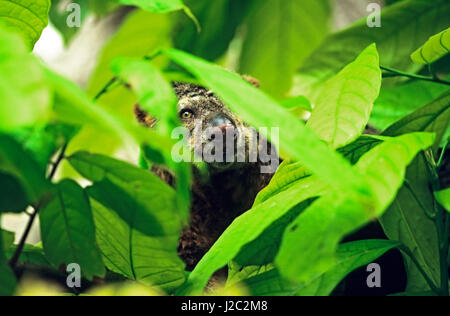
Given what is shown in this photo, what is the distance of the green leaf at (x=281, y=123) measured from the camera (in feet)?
2.08

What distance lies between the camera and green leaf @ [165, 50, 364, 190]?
0.63 m

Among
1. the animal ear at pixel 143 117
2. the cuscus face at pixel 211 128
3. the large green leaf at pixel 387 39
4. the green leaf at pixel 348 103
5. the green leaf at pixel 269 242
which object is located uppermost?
the large green leaf at pixel 387 39

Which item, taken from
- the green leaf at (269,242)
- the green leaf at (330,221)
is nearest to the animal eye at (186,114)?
the green leaf at (269,242)

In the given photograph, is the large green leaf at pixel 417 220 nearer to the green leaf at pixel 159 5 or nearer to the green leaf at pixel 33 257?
the green leaf at pixel 159 5

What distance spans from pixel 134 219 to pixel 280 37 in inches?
71.5

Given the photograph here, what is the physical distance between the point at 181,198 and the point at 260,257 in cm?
38

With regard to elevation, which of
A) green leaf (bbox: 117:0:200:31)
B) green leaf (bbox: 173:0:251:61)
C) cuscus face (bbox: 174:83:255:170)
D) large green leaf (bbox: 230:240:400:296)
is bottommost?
large green leaf (bbox: 230:240:400:296)

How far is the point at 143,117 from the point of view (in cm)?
209

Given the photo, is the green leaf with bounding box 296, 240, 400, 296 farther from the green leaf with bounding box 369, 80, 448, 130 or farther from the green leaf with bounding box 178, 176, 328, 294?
the green leaf with bounding box 369, 80, 448, 130

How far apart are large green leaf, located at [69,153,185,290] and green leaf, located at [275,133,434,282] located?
0.24 metres

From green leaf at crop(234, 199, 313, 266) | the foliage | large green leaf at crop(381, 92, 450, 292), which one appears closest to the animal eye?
the foliage

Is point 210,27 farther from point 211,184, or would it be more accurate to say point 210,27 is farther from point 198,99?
point 211,184

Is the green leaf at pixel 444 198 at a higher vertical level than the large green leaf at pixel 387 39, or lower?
lower

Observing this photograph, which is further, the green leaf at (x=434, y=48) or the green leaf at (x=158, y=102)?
the green leaf at (x=434, y=48)
